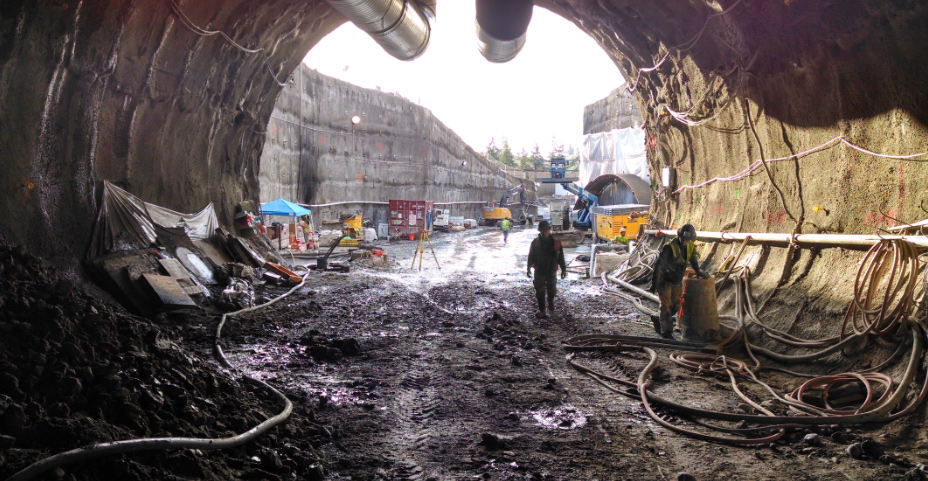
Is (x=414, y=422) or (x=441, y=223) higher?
(x=441, y=223)

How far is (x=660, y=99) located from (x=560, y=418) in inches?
367

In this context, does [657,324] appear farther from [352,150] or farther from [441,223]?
[441,223]

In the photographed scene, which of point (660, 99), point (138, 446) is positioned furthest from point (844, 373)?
point (660, 99)

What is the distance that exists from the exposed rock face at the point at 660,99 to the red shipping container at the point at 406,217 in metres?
20.4

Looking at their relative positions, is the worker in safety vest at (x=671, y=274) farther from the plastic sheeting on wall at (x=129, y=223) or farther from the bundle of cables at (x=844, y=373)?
the plastic sheeting on wall at (x=129, y=223)

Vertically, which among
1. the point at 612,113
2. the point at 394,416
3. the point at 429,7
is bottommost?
the point at 394,416

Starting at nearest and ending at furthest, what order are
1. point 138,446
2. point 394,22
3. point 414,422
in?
point 138,446, point 414,422, point 394,22

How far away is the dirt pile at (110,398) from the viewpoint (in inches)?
112

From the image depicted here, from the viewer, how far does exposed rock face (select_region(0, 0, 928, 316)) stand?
222 inches

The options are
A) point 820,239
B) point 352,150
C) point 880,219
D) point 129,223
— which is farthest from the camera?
point 352,150

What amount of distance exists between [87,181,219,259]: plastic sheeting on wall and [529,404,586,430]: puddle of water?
7.54 metres

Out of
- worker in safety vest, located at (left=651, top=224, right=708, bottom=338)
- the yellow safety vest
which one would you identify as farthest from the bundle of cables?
the yellow safety vest

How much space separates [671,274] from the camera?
24.3 ft

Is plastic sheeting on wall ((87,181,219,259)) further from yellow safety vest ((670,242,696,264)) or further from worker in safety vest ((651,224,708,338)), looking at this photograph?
yellow safety vest ((670,242,696,264))
